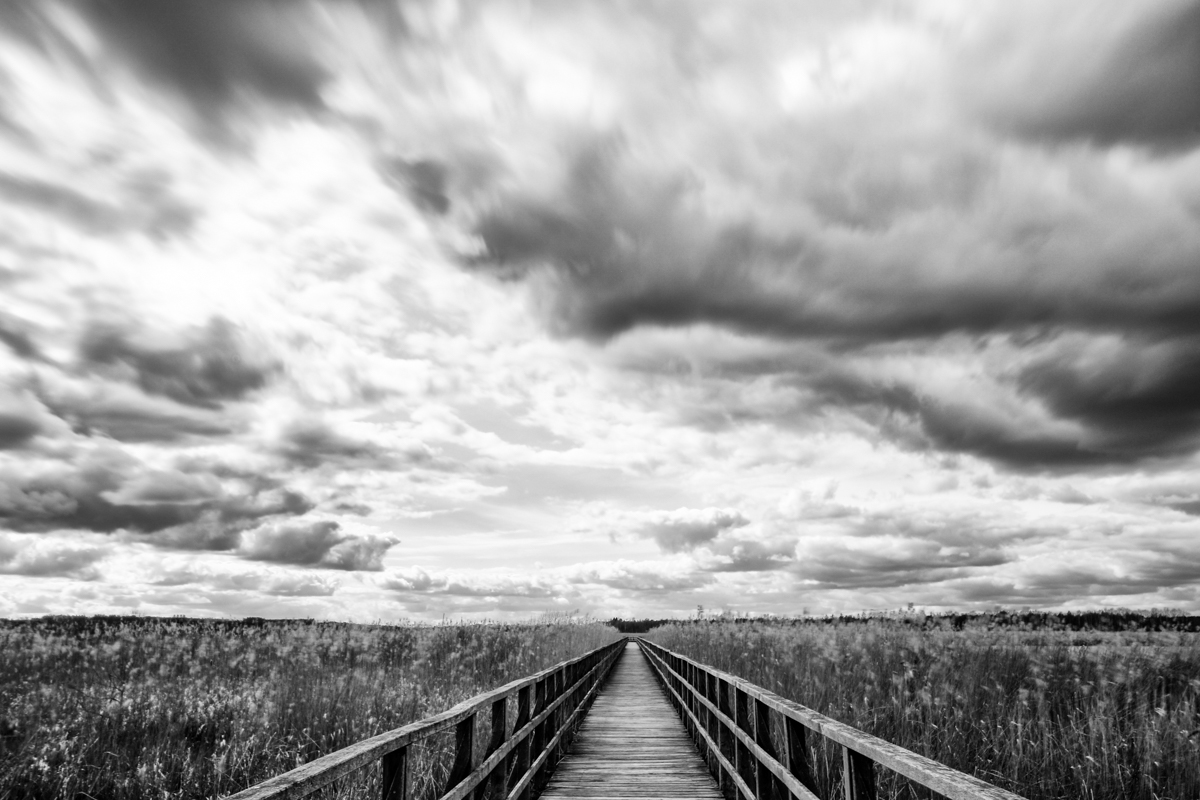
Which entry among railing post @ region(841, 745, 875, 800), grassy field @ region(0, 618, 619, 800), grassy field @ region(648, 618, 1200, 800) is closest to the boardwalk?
railing post @ region(841, 745, 875, 800)

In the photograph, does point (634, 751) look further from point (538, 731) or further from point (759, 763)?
point (759, 763)

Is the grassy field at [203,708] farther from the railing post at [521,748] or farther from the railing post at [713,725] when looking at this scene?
the railing post at [713,725]

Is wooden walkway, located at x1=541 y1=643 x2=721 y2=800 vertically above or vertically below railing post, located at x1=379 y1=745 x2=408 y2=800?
below

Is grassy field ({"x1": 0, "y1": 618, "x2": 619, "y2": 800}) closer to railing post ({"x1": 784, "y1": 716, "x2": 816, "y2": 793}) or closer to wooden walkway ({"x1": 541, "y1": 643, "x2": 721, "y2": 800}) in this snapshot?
wooden walkway ({"x1": 541, "y1": 643, "x2": 721, "y2": 800})

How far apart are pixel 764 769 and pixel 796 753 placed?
1.11 metres

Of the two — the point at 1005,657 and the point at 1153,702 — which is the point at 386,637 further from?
the point at 1153,702

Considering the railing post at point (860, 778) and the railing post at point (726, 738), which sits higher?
the railing post at point (860, 778)

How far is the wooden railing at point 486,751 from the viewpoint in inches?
94.2

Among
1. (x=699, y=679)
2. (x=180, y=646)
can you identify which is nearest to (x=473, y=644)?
(x=180, y=646)

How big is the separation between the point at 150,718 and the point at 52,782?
96.4 inches

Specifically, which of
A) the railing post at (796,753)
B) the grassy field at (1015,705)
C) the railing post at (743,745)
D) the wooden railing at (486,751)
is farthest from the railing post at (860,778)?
the grassy field at (1015,705)

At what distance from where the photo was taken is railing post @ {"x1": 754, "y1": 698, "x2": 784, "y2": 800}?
502 centimetres

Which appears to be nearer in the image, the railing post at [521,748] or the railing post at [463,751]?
the railing post at [463,751]

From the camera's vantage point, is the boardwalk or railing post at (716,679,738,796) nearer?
the boardwalk
